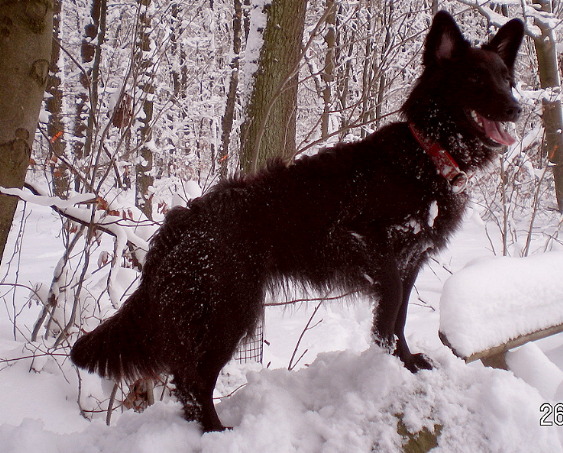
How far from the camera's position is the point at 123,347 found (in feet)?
6.37

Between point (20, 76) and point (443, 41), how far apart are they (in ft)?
6.45

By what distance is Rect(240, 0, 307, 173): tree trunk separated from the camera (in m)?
3.81

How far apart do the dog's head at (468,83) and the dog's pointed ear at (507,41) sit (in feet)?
0.33

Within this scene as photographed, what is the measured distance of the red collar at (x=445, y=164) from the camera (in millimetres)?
2055

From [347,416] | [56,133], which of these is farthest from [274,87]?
[347,416]

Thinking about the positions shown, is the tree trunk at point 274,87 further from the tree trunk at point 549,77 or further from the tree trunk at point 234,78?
the tree trunk at point 234,78

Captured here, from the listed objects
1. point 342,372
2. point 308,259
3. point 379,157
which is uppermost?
point 379,157

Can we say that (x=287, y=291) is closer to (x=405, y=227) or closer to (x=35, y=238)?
(x=405, y=227)

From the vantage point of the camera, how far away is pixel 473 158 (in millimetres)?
2158

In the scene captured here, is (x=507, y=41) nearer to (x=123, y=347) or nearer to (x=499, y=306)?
(x=499, y=306)

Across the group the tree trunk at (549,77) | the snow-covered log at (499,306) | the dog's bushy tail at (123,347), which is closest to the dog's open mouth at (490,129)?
the snow-covered log at (499,306)

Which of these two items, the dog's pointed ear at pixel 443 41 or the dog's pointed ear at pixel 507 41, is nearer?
the dog's pointed ear at pixel 443 41

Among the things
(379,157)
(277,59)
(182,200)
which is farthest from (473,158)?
(182,200)

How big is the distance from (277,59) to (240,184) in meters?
2.17
